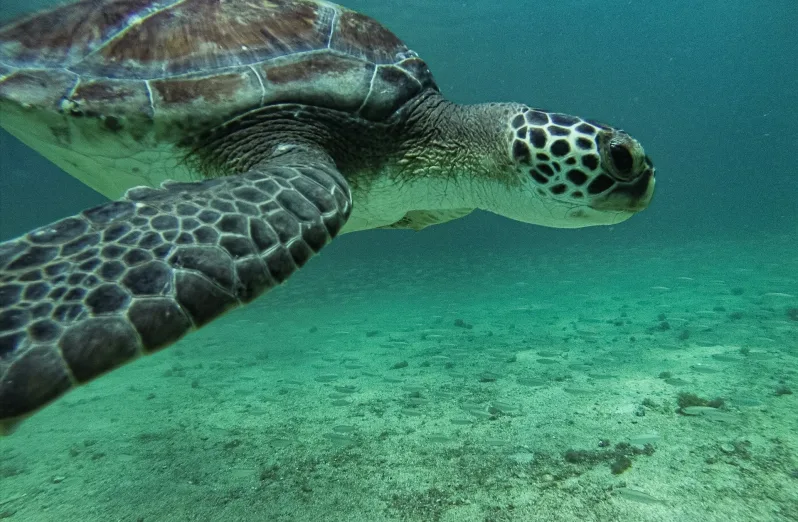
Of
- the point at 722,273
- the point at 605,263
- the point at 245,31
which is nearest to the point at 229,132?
the point at 245,31

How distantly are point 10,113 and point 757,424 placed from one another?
228 inches

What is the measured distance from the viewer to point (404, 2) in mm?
25234

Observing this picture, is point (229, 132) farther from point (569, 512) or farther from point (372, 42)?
point (569, 512)

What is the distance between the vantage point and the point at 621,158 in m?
2.80

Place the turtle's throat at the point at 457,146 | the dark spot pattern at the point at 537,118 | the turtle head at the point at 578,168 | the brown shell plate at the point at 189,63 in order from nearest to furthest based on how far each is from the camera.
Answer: the brown shell plate at the point at 189,63, the turtle head at the point at 578,168, the dark spot pattern at the point at 537,118, the turtle's throat at the point at 457,146

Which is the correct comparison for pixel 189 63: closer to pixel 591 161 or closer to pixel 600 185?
pixel 591 161

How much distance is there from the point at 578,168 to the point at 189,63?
8.19 ft

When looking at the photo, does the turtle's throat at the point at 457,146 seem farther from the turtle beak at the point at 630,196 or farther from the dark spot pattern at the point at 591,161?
the turtle beak at the point at 630,196

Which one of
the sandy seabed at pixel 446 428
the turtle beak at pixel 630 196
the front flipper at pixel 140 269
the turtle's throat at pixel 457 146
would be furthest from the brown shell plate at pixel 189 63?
the sandy seabed at pixel 446 428

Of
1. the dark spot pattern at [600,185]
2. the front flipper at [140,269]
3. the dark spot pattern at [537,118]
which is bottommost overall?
the front flipper at [140,269]

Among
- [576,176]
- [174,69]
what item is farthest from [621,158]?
[174,69]

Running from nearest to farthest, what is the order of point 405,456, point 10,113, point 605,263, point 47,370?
point 47,370 < point 10,113 < point 405,456 < point 605,263

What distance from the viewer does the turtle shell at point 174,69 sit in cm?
269

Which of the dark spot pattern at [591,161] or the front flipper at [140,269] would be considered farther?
the dark spot pattern at [591,161]
